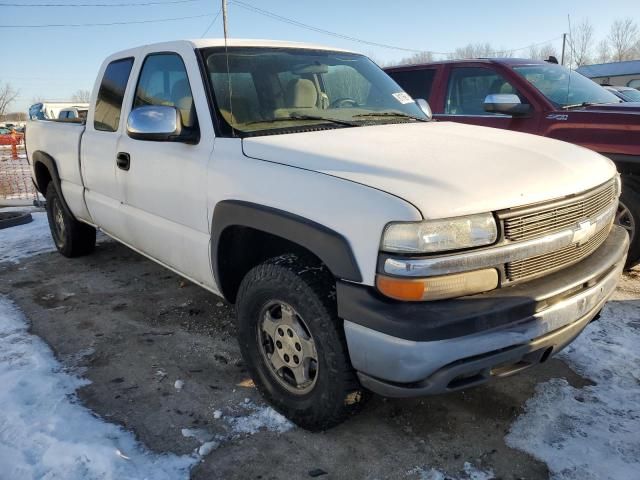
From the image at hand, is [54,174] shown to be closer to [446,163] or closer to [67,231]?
[67,231]

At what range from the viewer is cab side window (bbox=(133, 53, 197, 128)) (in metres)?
3.12

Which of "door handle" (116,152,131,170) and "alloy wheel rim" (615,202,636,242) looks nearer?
"door handle" (116,152,131,170)

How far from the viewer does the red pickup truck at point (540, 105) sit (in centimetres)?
430

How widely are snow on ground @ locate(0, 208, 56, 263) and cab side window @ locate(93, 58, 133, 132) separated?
2398 mm

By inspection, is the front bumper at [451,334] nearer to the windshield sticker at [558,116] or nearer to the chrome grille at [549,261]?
the chrome grille at [549,261]

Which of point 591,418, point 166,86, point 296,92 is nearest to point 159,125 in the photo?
point 166,86

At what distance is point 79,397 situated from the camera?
289 cm

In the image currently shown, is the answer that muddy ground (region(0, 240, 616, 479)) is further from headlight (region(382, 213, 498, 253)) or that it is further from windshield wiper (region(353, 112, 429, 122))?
windshield wiper (region(353, 112, 429, 122))

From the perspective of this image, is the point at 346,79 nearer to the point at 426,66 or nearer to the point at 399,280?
the point at 399,280

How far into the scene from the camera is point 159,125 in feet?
9.36

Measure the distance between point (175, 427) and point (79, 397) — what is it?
0.67 metres

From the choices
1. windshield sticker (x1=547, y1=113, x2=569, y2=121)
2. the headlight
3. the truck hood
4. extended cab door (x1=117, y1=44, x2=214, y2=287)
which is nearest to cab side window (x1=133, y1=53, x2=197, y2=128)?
extended cab door (x1=117, y1=44, x2=214, y2=287)

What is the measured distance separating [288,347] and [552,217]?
1355 millimetres

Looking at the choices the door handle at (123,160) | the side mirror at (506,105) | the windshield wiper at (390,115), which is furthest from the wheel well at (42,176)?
the side mirror at (506,105)
